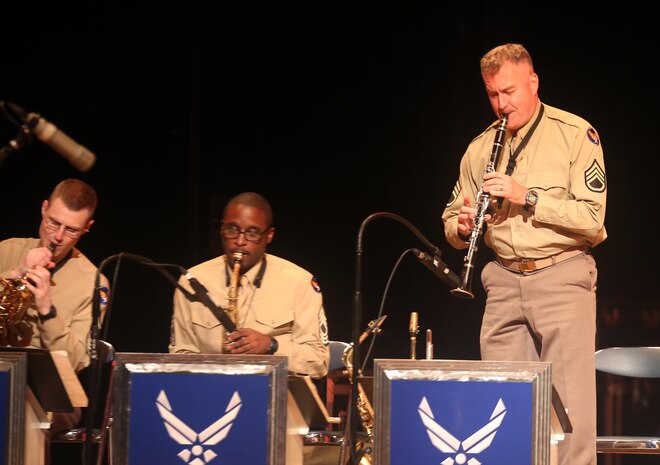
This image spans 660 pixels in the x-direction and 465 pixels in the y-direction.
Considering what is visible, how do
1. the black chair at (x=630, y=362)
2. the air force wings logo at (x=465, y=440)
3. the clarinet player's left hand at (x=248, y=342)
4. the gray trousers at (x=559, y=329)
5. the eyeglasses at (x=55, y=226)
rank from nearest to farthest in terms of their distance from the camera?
the air force wings logo at (x=465, y=440) → the gray trousers at (x=559, y=329) → the clarinet player's left hand at (x=248, y=342) → the eyeglasses at (x=55, y=226) → the black chair at (x=630, y=362)

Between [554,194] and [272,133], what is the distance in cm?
233

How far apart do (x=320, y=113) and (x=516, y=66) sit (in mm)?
2031

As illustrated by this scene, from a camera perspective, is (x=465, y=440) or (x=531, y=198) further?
(x=531, y=198)

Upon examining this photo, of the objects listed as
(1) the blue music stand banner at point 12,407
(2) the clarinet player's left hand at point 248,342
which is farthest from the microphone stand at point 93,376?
(2) the clarinet player's left hand at point 248,342

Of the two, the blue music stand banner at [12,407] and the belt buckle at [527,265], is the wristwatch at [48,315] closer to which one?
the blue music stand banner at [12,407]

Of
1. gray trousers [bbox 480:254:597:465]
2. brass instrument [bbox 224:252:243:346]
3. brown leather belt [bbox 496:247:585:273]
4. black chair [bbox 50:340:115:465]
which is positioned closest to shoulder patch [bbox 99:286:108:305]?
black chair [bbox 50:340:115:465]

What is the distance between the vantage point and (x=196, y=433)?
307 centimetres

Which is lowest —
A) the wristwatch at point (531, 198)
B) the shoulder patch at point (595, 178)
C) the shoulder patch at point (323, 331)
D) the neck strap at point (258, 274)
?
the shoulder patch at point (323, 331)

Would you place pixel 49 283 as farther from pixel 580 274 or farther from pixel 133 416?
pixel 580 274

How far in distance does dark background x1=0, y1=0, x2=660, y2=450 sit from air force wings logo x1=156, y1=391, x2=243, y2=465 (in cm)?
251

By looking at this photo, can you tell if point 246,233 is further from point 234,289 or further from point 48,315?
point 48,315

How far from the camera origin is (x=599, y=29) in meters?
5.31

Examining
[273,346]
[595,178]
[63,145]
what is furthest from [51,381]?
[595,178]

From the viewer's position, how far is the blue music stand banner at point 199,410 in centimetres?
306
